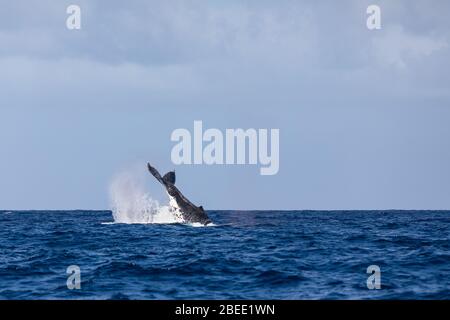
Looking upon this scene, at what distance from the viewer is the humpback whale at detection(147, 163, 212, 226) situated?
40312mm

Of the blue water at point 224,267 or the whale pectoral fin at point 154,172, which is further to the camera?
the whale pectoral fin at point 154,172

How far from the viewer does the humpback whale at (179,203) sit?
4031cm

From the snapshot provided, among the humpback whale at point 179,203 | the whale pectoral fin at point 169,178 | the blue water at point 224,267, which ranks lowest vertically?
the blue water at point 224,267

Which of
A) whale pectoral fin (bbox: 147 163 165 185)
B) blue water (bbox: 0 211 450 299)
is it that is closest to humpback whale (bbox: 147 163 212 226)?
whale pectoral fin (bbox: 147 163 165 185)

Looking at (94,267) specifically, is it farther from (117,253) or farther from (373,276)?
(373,276)

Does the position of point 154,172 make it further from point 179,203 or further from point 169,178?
point 179,203

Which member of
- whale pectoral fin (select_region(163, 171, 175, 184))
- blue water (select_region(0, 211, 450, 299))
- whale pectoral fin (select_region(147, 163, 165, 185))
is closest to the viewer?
blue water (select_region(0, 211, 450, 299))

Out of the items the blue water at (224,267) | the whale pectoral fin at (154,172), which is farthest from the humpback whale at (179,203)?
the blue water at (224,267)

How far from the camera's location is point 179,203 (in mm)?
41156

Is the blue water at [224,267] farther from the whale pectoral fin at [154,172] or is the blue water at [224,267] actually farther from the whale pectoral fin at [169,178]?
the whale pectoral fin at [154,172]

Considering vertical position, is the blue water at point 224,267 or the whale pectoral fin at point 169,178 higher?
the whale pectoral fin at point 169,178

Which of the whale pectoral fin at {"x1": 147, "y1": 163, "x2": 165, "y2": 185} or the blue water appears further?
the whale pectoral fin at {"x1": 147, "y1": 163, "x2": 165, "y2": 185}

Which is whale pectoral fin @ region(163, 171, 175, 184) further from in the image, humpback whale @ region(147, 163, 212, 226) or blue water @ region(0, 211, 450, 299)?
blue water @ region(0, 211, 450, 299)
